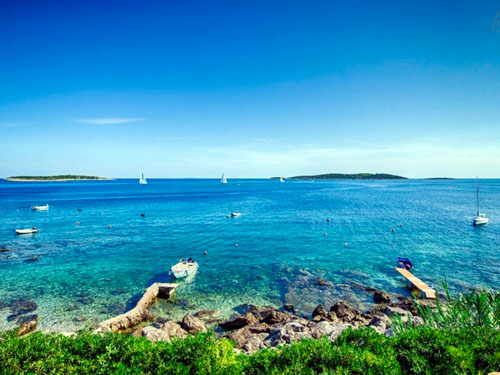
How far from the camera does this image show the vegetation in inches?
325

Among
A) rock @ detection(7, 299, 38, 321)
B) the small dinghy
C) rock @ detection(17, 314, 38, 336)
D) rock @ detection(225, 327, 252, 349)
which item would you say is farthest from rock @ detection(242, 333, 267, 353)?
the small dinghy

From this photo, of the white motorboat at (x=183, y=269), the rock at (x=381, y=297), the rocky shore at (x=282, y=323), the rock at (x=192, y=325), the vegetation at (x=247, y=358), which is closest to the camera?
the vegetation at (x=247, y=358)

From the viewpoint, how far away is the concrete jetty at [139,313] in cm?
1792

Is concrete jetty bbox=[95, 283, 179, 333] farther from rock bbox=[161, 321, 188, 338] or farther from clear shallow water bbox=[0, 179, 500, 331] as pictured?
rock bbox=[161, 321, 188, 338]

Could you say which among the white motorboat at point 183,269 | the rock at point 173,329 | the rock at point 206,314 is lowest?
the rock at point 206,314

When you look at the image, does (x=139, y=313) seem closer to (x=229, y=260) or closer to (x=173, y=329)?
(x=173, y=329)

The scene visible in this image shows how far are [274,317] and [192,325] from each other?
580 centimetres

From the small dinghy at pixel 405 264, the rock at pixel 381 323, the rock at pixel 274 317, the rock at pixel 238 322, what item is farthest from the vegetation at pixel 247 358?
the small dinghy at pixel 405 264

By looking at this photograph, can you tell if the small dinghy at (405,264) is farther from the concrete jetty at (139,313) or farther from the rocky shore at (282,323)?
the concrete jetty at (139,313)

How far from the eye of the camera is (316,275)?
28.7m

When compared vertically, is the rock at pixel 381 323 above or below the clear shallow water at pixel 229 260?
above

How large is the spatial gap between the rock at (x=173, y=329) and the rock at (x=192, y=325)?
38 cm

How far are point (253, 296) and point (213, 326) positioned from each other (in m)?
5.63

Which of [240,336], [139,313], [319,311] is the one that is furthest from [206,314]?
[319,311]
